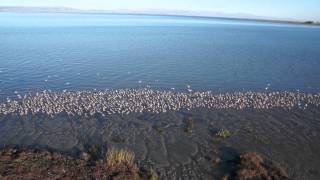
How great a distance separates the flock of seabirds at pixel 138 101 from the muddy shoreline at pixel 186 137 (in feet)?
3.08

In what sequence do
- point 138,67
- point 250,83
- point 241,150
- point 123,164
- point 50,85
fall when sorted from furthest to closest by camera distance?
point 138,67, point 250,83, point 50,85, point 241,150, point 123,164

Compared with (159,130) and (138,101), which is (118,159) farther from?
(138,101)

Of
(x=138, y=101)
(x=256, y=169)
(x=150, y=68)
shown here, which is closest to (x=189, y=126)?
(x=138, y=101)

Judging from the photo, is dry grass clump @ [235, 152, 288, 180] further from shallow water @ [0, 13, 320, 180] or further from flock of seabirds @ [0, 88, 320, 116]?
flock of seabirds @ [0, 88, 320, 116]

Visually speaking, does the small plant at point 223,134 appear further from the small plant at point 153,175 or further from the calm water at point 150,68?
the calm water at point 150,68

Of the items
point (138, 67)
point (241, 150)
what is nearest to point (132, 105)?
point (241, 150)

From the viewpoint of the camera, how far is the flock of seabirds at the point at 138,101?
87.8ft

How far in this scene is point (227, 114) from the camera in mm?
26641

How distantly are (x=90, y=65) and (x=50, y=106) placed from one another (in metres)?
17.6

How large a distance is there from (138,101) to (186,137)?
24.7ft

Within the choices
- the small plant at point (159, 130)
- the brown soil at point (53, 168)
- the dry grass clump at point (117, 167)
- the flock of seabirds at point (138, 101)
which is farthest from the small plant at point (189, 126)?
the brown soil at point (53, 168)

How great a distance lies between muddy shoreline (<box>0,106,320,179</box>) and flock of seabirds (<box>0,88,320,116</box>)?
3.08ft

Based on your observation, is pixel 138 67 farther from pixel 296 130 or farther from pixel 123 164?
pixel 123 164

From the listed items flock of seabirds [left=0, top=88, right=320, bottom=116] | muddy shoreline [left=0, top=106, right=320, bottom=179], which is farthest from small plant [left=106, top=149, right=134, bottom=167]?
flock of seabirds [left=0, top=88, right=320, bottom=116]
